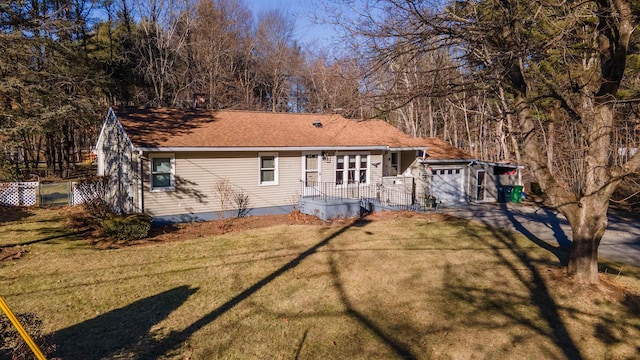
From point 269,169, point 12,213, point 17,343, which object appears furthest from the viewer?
point 269,169

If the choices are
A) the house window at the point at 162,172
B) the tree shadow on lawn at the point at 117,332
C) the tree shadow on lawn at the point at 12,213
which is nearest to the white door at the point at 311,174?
the house window at the point at 162,172

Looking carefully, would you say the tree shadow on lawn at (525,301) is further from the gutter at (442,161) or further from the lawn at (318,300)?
the gutter at (442,161)

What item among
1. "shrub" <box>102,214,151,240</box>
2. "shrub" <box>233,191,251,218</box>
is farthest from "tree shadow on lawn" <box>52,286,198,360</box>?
"shrub" <box>233,191,251,218</box>

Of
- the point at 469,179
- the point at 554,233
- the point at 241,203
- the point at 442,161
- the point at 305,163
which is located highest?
the point at 442,161

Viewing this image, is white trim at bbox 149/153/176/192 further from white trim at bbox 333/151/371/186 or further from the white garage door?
the white garage door

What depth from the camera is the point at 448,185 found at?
19.5 m

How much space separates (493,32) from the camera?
24.6ft

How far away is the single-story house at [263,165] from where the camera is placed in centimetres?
1327

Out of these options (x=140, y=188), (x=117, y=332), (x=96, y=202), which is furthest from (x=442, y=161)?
(x=117, y=332)

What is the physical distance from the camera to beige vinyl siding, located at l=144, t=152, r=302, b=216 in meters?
13.4

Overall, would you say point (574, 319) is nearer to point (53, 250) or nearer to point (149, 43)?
point (53, 250)

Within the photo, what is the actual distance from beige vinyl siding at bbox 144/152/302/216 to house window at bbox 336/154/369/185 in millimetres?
2132

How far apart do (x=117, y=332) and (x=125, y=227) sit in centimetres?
621

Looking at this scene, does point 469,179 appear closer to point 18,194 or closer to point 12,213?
point 12,213
